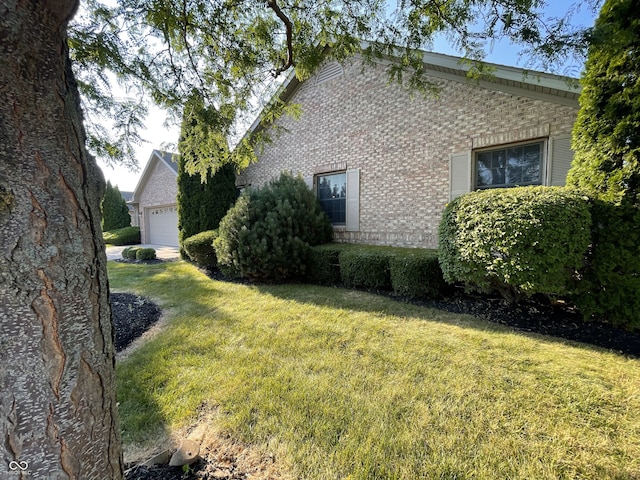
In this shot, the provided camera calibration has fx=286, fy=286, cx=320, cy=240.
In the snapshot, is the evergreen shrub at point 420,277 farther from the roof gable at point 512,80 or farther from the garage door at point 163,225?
the garage door at point 163,225

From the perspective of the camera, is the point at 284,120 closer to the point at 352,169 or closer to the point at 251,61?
the point at 352,169

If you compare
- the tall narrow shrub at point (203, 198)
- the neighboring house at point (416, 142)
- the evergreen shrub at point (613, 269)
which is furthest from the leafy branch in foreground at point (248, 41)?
the tall narrow shrub at point (203, 198)

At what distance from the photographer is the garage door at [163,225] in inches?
604

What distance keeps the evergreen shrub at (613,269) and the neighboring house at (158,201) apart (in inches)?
612

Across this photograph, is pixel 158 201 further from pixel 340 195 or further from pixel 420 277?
pixel 420 277

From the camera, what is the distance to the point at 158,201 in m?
16.2

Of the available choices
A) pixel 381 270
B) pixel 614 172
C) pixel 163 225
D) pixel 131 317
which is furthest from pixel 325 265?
pixel 163 225

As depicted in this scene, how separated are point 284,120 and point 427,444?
9514 mm

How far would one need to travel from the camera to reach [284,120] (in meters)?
9.54

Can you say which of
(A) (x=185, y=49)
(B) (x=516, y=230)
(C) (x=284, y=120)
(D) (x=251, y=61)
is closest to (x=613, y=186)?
(B) (x=516, y=230)

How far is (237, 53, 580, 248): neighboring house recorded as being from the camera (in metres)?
5.41

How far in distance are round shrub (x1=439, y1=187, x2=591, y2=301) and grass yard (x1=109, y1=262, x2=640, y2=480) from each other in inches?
28.4

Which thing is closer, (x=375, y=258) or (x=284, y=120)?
(x=375, y=258)

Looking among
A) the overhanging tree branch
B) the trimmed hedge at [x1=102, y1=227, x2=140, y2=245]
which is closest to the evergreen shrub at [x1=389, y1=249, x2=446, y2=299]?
the overhanging tree branch
